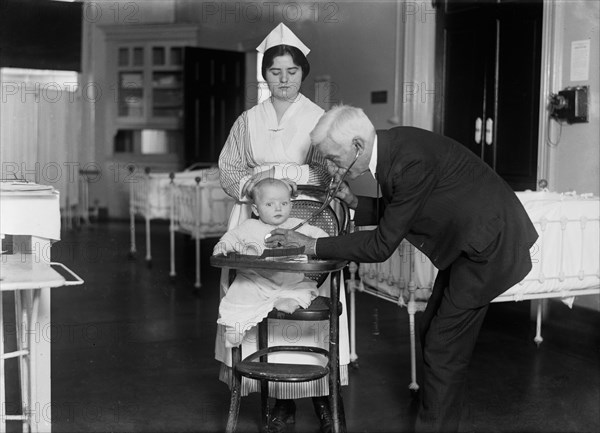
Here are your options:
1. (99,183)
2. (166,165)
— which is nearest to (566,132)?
(166,165)

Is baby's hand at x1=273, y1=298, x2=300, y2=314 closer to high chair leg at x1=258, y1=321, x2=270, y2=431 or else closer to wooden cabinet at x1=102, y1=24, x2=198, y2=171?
high chair leg at x1=258, y1=321, x2=270, y2=431

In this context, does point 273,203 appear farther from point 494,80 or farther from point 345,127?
point 494,80

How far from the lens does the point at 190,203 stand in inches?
261

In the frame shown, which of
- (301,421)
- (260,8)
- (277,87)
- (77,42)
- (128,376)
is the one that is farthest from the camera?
(77,42)

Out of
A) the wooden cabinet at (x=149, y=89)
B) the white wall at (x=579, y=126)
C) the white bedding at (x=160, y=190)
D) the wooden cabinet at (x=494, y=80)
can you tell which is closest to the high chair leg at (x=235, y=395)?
the white wall at (x=579, y=126)

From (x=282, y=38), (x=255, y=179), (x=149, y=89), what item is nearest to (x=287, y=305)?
(x=255, y=179)

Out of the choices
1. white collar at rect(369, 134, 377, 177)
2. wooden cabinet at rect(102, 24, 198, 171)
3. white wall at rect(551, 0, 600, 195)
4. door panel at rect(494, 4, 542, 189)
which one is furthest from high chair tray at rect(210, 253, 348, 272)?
wooden cabinet at rect(102, 24, 198, 171)

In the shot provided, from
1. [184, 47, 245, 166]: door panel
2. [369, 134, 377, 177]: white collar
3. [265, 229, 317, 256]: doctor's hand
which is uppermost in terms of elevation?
[184, 47, 245, 166]: door panel

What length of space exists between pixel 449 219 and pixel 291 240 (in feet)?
1.68

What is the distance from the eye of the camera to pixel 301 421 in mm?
3350

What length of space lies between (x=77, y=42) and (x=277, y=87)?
9.33 metres

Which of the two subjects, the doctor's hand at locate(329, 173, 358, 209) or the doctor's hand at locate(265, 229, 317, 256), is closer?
the doctor's hand at locate(265, 229, 317, 256)

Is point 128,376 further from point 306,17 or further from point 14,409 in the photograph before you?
point 306,17

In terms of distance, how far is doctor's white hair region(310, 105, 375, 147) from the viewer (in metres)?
2.38
